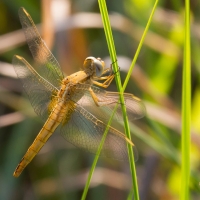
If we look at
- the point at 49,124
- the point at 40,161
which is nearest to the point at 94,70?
the point at 49,124

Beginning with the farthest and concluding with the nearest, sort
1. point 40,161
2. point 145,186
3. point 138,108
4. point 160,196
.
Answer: point 40,161, point 160,196, point 145,186, point 138,108

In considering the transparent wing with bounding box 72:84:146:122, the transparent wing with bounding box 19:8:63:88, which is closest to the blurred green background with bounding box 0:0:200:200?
the transparent wing with bounding box 19:8:63:88

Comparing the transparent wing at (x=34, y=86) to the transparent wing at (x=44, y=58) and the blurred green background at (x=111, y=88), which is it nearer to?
the transparent wing at (x=44, y=58)

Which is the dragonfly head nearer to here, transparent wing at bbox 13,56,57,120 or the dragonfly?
the dragonfly

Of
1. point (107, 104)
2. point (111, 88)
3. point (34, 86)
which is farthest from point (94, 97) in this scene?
point (111, 88)

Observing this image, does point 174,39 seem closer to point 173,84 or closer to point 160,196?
point 173,84

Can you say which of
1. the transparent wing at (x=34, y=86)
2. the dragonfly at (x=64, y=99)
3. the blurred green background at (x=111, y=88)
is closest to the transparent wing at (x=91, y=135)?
the dragonfly at (x=64, y=99)
